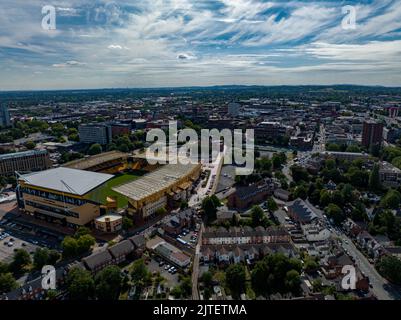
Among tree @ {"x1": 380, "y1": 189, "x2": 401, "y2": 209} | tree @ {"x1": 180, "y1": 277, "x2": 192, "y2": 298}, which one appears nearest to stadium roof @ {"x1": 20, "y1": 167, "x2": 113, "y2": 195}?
tree @ {"x1": 180, "y1": 277, "x2": 192, "y2": 298}

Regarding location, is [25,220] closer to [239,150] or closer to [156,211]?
[156,211]

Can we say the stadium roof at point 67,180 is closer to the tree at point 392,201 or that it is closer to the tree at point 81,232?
the tree at point 81,232

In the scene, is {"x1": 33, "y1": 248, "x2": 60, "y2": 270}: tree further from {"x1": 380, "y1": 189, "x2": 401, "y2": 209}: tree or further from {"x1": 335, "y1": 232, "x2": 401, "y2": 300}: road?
{"x1": 380, "y1": 189, "x2": 401, "y2": 209}: tree

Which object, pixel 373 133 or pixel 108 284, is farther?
pixel 373 133

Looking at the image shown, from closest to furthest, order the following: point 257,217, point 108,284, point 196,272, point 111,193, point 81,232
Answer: point 108,284, point 196,272, point 81,232, point 257,217, point 111,193

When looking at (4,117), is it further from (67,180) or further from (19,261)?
(19,261)

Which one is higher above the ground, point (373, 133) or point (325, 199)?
point (373, 133)

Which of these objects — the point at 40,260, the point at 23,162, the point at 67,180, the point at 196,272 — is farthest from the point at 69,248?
the point at 23,162

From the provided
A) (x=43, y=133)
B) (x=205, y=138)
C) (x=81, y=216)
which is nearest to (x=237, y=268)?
(x=81, y=216)
